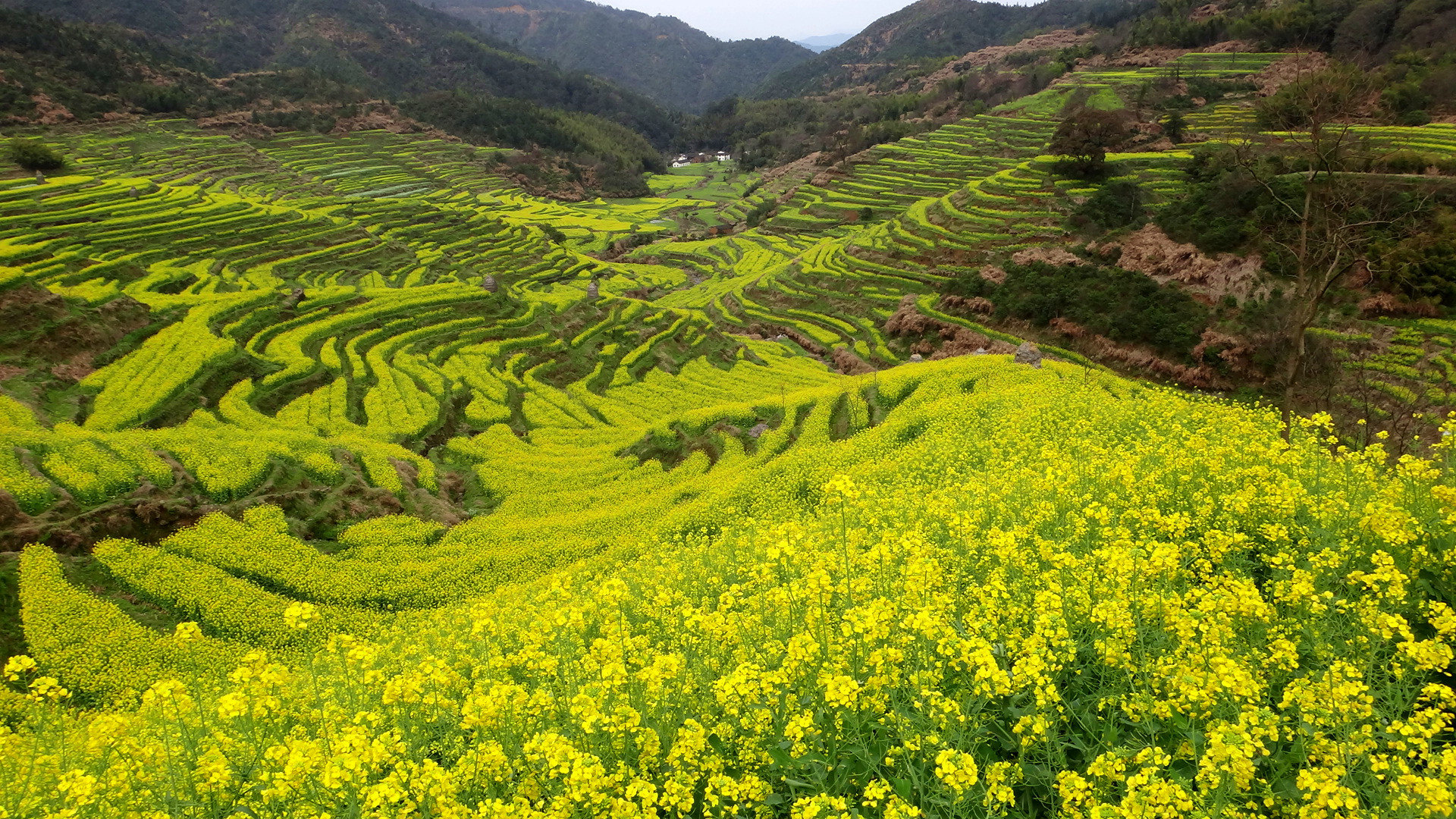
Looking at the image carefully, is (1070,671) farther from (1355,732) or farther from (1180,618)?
(1355,732)

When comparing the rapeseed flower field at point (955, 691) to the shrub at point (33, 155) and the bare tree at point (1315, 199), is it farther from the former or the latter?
the shrub at point (33, 155)

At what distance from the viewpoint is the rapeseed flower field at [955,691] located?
13.2 ft

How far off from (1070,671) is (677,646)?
3.66m

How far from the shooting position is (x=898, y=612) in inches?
239

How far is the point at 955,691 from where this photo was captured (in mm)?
5199

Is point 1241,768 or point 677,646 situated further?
point 677,646

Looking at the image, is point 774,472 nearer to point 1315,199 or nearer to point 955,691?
point 955,691

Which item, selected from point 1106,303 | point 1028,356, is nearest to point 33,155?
point 1028,356

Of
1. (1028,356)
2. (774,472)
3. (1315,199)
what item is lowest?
(774,472)

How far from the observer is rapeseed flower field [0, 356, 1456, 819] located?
158 inches

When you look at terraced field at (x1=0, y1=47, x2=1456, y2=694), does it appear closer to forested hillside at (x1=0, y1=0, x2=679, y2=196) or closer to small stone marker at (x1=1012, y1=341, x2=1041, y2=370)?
small stone marker at (x1=1012, y1=341, x2=1041, y2=370)

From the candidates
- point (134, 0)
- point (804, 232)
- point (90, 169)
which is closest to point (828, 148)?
point (804, 232)

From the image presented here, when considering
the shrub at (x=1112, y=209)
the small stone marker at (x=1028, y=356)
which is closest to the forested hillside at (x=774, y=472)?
the small stone marker at (x=1028, y=356)

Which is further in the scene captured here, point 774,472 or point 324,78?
point 324,78
